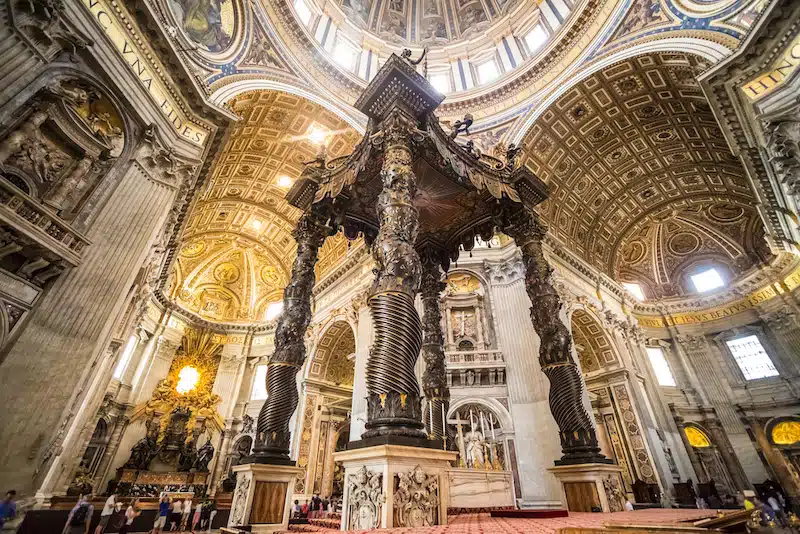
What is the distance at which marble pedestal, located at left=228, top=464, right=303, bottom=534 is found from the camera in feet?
13.5

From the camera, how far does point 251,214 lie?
706 inches

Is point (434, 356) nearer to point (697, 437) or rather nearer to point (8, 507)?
point (8, 507)

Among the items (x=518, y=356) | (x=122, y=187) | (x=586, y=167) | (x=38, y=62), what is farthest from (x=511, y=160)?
(x=586, y=167)

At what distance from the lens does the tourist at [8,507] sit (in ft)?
14.2

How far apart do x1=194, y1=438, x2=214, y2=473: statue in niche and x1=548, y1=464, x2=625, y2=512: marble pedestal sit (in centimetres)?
1827

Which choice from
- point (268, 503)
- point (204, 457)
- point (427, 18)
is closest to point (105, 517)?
point (268, 503)

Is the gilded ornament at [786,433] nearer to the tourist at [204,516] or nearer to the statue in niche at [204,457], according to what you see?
the tourist at [204,516]

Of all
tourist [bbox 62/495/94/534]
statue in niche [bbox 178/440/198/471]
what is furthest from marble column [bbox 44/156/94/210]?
statue in niche [bbox 178/440/198/471]

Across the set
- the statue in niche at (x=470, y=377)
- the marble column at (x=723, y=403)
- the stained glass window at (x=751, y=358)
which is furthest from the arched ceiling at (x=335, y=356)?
the stained glass window at (x=751, y=358)

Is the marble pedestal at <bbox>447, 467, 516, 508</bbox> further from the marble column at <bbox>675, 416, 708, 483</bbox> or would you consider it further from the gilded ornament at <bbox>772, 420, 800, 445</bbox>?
the gilded ornament at <bbox>772, 420, 800, 445</bbox>

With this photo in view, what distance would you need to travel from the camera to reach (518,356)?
11.2m

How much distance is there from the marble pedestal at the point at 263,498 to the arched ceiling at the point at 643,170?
45.5ft

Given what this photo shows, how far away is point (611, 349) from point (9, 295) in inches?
672

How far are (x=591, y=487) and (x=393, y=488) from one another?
3.21m
